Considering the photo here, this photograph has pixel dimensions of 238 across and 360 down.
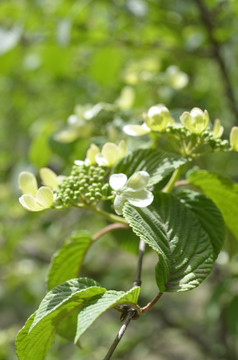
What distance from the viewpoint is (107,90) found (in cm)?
179

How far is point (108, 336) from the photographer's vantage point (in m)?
2.19

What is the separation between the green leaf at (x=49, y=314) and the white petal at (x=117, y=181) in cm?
12

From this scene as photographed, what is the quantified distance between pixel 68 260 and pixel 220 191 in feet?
0.87

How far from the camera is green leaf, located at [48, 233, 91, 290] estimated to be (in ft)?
2.22

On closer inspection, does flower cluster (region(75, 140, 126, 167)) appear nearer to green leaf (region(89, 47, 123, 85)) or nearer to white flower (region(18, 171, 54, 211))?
white flower (region(18, 171, 54, 211))

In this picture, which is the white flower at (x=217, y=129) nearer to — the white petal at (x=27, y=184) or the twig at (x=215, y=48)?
the white petal at (x=27, y=184)

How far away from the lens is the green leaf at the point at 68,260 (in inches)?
26.6

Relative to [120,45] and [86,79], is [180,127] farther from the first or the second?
[86,79]

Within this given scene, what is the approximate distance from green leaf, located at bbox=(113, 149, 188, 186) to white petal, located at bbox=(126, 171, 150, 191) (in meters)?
0.03

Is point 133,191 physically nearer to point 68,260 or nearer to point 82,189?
point 82,189

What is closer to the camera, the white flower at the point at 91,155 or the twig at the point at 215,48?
the white flower at the point at 91,155

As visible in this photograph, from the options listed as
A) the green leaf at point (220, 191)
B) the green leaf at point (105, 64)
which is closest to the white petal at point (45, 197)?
the green leaf at point (220, 191)

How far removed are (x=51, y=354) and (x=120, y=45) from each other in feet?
4.29

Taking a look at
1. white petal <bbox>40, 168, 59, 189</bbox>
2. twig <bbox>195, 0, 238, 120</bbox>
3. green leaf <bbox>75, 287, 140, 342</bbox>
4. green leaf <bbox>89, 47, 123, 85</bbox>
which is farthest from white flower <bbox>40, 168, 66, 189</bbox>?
green leaf <bbox>89, 47, 123, 85</bbox>
